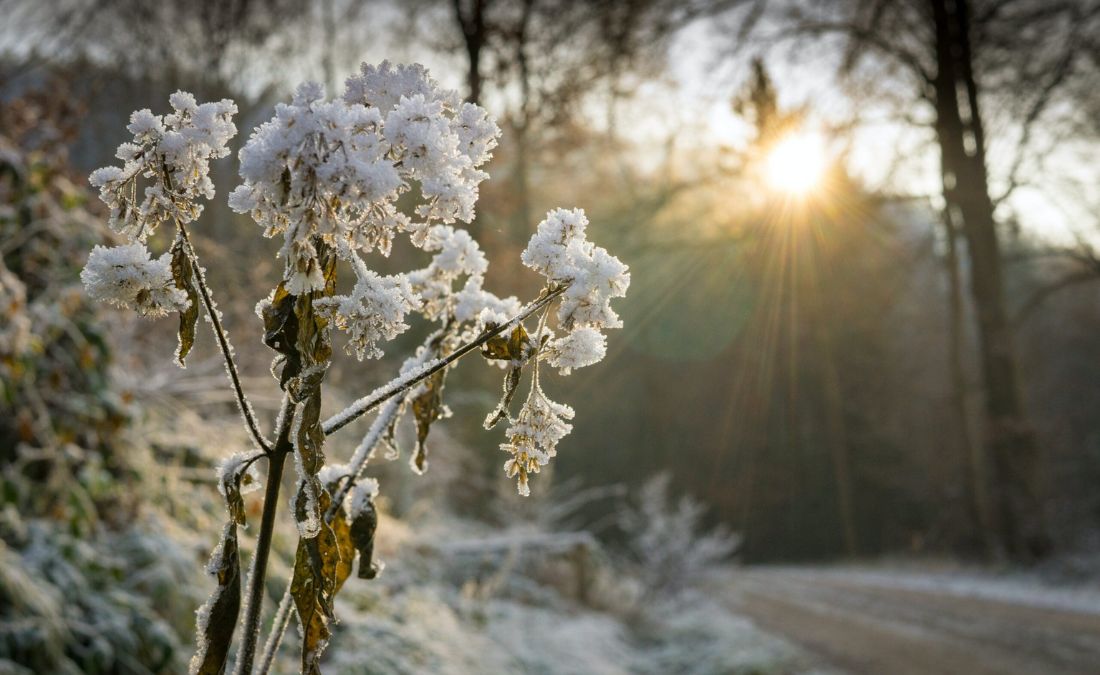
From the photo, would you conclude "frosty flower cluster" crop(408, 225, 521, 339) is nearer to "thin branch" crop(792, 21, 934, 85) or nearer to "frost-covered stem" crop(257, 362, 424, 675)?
"frost-covered stem" crop(257, 362, 424, 675)

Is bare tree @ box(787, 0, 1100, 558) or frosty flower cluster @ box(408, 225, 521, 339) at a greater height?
bare tree @ box(787, 0, 1100, 558)

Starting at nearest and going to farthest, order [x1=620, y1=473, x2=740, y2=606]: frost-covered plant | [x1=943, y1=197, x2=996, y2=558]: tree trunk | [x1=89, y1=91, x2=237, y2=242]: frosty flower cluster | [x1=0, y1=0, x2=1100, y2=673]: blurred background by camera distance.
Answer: [x1=89, y1=91, x2=237, y2=242]: frosty flower cluster, [x1=0, y1=0, x2=1100, y2=673]: blurred background, [x1=620, y1=473, x2=740, y2=606]: frost-covered plant, [x1=943, y1=197, x2=996, y2=558]: tree trunk

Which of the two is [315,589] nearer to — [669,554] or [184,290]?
[184,290]

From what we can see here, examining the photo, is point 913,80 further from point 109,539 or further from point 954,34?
point 109,539

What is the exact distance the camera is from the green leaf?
0.97m

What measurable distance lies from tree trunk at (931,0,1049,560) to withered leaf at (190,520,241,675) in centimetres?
1136

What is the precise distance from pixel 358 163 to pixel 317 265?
0.15 metres

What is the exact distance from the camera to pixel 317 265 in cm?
93

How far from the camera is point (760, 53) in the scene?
33.2ft

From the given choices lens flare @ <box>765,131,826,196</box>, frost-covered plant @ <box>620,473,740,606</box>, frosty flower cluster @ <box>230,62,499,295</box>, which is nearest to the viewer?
frosty flower cluster @ <box>230,62,499,295</box>

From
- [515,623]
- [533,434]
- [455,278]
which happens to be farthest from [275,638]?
[515,623]

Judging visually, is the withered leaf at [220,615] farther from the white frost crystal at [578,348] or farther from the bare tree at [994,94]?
the bare tree at [994,94]

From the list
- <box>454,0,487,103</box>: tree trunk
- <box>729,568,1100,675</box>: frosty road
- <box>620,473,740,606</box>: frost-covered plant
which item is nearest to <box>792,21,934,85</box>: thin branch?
<box>454,0,487,103</box>: tree trunk

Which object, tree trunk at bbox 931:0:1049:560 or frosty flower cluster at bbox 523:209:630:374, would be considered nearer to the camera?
frosty flower cluster at bbox 523:209:630:374
